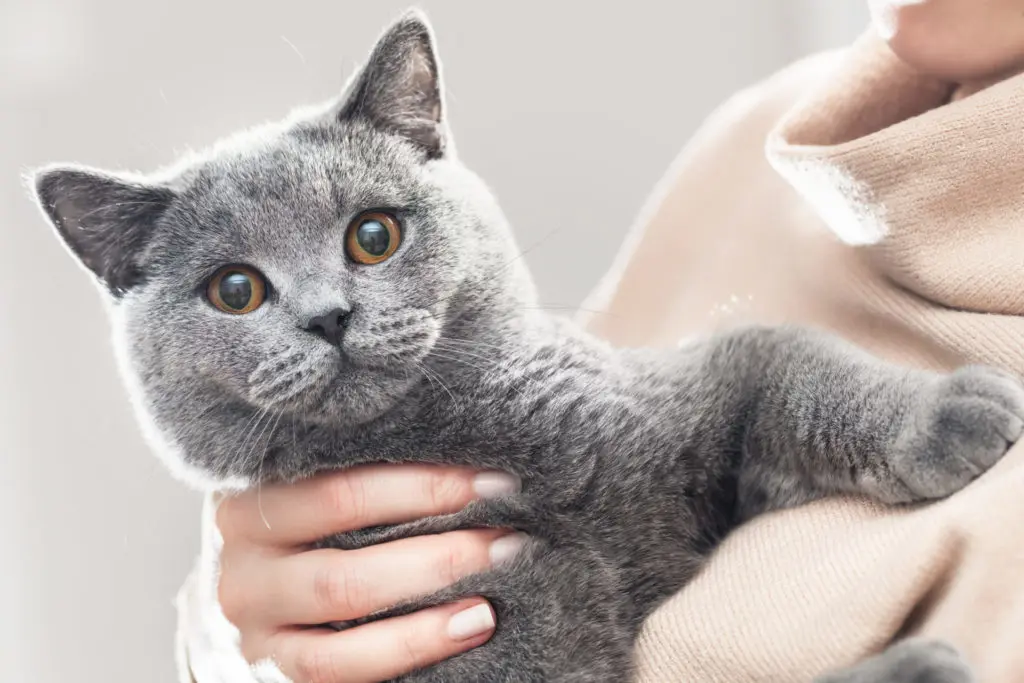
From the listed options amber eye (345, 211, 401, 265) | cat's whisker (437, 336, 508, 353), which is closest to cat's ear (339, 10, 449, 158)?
amber eye (345, 211, 401, 265)

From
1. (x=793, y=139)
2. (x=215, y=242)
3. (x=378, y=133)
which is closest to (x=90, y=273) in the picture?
(x=215, y=242)

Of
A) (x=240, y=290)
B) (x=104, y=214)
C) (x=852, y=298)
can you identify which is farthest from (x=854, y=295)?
(x=104, y=214)

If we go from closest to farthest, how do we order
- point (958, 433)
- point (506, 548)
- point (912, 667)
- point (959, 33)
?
1. point (912, 667)
2. point (958, 433)
3. point (506, 548)
4. point (959, 33)

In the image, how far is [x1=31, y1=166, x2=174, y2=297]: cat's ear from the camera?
2.95ft

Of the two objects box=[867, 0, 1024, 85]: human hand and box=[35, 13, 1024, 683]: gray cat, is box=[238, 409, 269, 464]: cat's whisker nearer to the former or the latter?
box=[35, 13, 1024, 683]: gray cat

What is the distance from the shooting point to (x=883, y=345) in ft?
3.14

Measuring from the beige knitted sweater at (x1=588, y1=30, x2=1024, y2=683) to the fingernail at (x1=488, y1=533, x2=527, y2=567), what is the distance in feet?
0.47

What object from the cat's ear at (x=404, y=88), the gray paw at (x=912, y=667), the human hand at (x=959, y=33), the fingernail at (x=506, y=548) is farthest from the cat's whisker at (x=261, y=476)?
the human hand at (x=959, y=33)

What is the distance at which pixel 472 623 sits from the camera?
2.53ft

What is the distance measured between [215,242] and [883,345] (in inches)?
29.8

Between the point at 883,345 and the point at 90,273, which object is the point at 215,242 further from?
the point at 883,345

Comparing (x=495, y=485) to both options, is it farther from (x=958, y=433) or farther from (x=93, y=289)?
(x=93, y=289)

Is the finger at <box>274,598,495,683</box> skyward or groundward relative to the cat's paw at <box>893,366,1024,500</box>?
groundward

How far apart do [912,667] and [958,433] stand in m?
0.21
